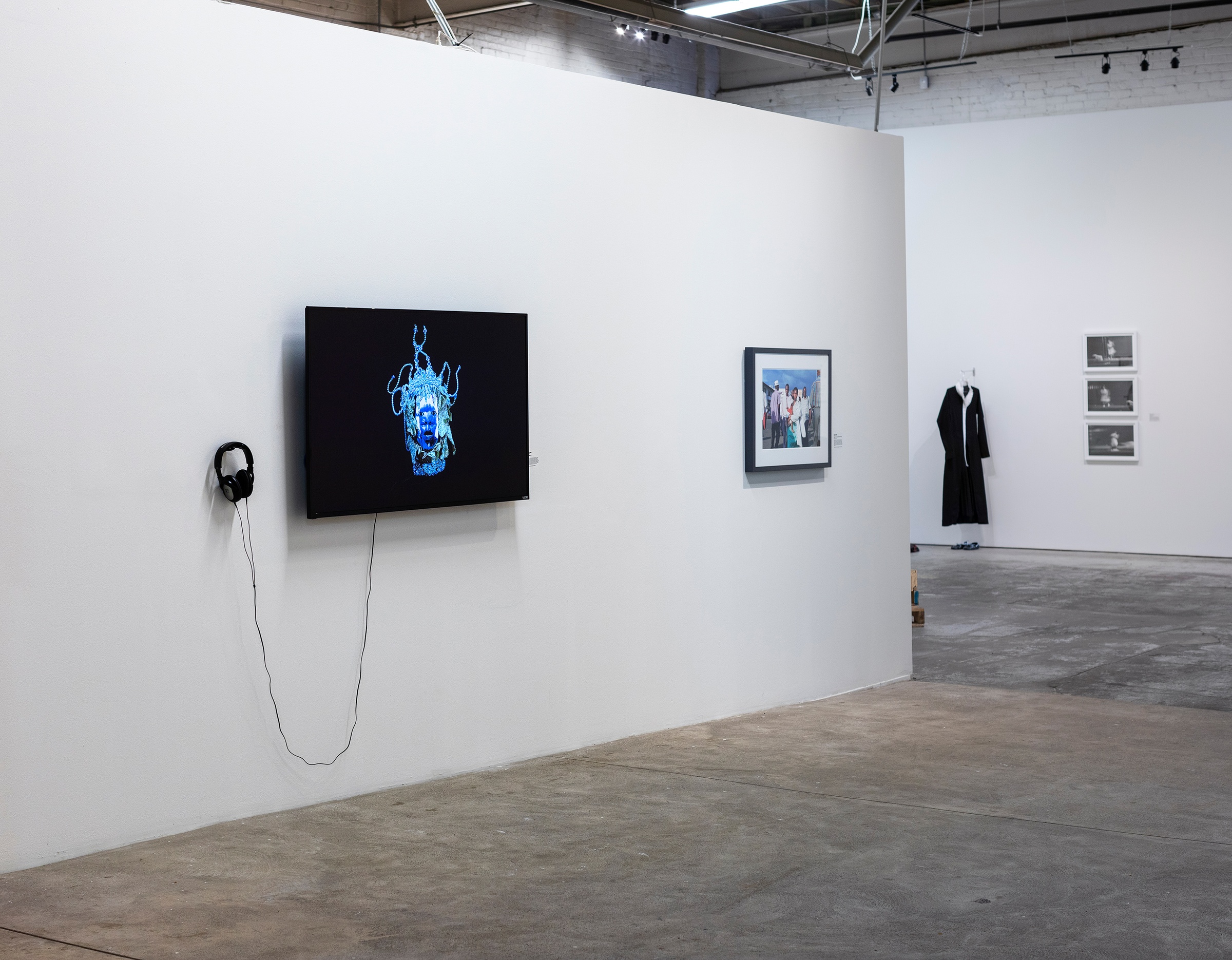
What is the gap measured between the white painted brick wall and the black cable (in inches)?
387

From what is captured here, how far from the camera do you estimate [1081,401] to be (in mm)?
12047

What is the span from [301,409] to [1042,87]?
10178 mm

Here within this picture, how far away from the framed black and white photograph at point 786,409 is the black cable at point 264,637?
6.60ft

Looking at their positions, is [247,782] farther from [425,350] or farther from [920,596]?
[920,596]

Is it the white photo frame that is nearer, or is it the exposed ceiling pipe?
the exposed ceiling pipe

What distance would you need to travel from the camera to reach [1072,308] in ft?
39.8

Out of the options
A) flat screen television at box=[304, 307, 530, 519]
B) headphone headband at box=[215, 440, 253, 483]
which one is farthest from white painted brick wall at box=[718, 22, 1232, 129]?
headphone headband at box=[215, 440, 253, 483]

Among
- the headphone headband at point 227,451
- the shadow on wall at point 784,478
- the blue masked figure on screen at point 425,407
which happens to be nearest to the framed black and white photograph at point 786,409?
the shadow on wall at point 784,478

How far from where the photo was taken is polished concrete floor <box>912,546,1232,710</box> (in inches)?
262

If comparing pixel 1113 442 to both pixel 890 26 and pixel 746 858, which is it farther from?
pixel 746 858

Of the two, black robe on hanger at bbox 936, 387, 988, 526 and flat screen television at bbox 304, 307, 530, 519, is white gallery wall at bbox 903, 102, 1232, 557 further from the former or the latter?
flat screen television at bbox 304, 307, 530, 519

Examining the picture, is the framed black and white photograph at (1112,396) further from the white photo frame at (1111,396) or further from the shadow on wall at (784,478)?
the shadow on wall at (784,478)

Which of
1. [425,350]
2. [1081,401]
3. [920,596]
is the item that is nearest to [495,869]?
[425,350]

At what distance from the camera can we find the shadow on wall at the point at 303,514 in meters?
4.51
